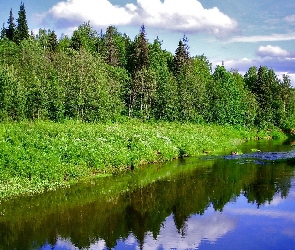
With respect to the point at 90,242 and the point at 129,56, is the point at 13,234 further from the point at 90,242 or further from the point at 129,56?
the point at 129,56

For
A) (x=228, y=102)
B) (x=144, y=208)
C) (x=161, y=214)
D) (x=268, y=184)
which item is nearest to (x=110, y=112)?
(x=228, y=102)

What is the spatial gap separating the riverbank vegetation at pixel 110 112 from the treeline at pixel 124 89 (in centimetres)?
16

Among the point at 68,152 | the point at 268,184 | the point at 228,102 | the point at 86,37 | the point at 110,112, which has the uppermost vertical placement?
the point at 86,37

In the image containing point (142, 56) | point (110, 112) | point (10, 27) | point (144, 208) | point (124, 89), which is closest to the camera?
point (144, 208)

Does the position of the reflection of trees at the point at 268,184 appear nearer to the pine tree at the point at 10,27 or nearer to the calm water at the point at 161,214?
the calm water at the point at 161,214

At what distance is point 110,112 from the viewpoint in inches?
2117

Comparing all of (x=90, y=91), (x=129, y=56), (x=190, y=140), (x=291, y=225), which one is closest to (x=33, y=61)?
(x=90, y=91)

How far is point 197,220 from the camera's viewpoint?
70.6 ft

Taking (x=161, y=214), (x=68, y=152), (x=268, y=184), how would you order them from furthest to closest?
(x=68, y=152), (x=268, y=184), (x=161, y=214)

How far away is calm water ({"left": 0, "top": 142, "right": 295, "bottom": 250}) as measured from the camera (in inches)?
719

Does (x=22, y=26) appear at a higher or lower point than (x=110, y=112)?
higher

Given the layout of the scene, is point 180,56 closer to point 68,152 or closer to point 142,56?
point 142,56

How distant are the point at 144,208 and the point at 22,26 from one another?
322 ft

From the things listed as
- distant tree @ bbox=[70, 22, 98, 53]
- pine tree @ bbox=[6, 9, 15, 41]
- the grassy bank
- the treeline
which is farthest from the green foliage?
pine tree @ bbox=[6, 9, 15, 41]
